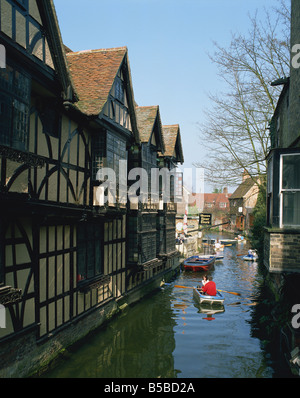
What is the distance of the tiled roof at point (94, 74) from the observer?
511 inches

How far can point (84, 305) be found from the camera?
43.7ft

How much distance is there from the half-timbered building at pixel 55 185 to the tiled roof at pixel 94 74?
0.04 meters

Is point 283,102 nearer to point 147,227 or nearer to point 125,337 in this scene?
point 147,227

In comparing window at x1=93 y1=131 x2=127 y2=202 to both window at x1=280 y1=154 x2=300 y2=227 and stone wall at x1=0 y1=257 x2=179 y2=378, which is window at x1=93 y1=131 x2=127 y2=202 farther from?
window at x1=280 y1=154 x2=300 y2=227

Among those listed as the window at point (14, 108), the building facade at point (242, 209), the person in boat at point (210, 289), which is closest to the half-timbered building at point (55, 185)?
the window at point (14, 108)

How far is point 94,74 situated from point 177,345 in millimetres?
11751

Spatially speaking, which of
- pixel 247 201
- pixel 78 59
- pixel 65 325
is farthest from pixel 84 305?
pixel 247 201

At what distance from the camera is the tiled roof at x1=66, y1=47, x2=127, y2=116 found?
12969 millimetres

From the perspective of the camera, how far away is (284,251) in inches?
400

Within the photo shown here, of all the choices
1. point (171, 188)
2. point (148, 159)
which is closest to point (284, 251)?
point (148, 159)

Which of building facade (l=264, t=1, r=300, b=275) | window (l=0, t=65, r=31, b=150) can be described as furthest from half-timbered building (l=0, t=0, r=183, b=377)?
building facade (l=264, t=1, r=300, b=275)

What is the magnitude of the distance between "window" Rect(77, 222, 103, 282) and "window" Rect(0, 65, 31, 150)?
5441mm

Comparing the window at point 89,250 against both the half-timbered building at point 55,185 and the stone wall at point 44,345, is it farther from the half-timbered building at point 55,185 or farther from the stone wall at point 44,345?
the stone wall at point 44,345
